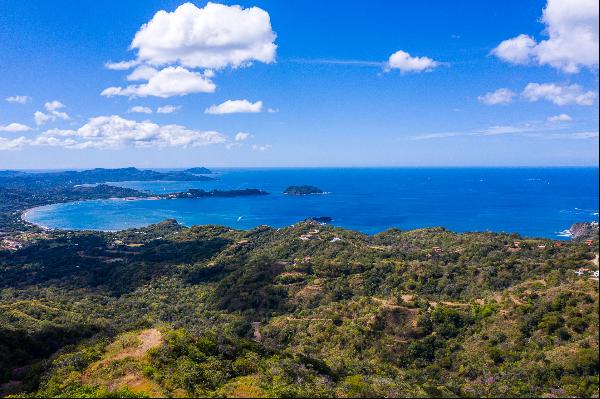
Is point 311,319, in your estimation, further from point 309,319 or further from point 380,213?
point 380,213

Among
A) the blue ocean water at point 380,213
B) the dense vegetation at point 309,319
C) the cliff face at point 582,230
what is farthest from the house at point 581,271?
the blue ocean water at point 380,213

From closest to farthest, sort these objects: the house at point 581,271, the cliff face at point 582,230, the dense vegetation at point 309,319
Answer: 1. the dense vegetation at point 309,319
2. the house at point 581,271
3. the cliff face at point 582,230

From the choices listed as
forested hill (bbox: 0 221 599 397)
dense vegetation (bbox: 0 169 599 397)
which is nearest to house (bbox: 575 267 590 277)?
forested hill (bbox: 0 221 599 397)

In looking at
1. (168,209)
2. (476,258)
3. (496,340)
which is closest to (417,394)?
(496,340)

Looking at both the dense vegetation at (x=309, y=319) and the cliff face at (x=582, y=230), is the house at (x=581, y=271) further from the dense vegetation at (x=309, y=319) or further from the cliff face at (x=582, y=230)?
the cliff face at (x=582, y=230)

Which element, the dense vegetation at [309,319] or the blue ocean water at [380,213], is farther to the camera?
the blue ocean water at [380,213]

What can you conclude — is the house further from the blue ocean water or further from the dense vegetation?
the blue ocean water

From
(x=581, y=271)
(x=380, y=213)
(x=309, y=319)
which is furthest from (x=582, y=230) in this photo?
(x=309, y=319)

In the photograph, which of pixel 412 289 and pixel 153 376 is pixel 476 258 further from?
pixel 153 376
